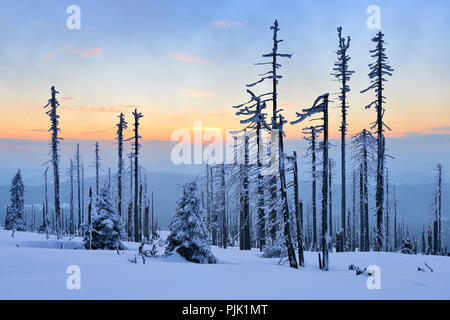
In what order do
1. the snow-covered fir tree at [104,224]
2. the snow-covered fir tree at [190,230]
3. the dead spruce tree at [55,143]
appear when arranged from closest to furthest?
the snow-covered fir tree at [190,230]
the snow-covered fir tree at [104,224]
the dead spruce tree at [55,143]

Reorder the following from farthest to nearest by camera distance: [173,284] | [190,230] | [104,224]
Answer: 1. [104,224]
2. [190,230]
3. [173,284]

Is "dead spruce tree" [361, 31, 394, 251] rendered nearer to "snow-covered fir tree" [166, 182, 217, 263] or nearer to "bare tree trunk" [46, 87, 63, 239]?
"snow-covered fir tree" [166, 182, 217, 263]

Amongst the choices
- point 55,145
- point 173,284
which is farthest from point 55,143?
point 173,284

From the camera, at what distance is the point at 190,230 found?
59.6 ft

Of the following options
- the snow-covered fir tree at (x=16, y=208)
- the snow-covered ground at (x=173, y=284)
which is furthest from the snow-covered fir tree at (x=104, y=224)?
the snow-covered fir tree at (x=16, y=208)

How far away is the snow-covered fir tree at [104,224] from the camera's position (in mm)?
23234

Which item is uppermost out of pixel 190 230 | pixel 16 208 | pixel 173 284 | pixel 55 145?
pixel 55 145

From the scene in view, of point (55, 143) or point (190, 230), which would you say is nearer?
point (190, 230)

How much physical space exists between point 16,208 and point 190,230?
40.1 metres

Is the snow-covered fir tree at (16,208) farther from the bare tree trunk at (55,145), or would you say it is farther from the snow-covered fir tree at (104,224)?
the snow-covered fir tree at (104,224)

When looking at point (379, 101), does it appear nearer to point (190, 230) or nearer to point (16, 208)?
point (190, 230)

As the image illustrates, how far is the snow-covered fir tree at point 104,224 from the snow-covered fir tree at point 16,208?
94.0ft

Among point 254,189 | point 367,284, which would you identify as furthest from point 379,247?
point 367,284
